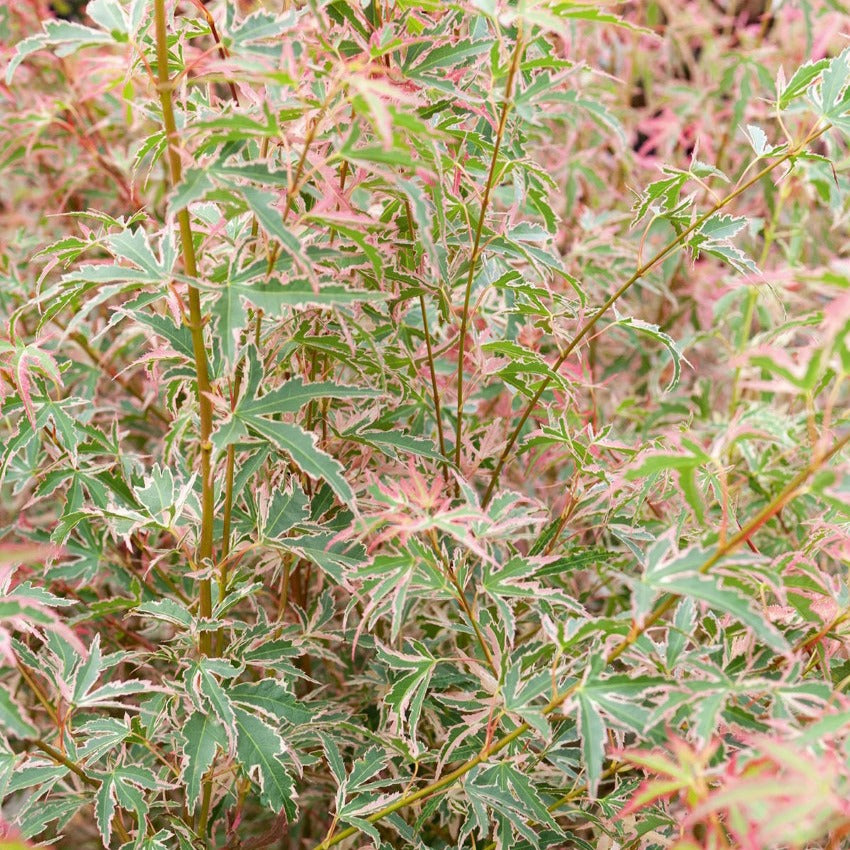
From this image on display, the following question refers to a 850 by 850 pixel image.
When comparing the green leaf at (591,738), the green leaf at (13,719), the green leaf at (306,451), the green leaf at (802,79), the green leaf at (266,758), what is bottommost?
the green leaf at (266,758)

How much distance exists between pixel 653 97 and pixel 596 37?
29 centimetres

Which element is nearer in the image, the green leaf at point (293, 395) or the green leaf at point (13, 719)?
the green leaf at point (13, 719)

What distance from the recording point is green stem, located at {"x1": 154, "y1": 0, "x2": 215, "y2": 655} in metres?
0.73

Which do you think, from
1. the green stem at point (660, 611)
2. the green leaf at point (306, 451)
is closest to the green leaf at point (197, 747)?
the green stem at point (660, 611)

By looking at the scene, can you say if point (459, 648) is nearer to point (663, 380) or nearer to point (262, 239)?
point (262, 239)

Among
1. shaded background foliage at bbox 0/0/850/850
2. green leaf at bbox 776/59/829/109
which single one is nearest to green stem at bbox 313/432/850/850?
shaded background foliage at bbox 0/0/850/850

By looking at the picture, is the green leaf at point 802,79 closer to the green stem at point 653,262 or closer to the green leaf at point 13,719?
the green stem at point 653,262

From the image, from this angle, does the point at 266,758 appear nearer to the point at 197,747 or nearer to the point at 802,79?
the point at 197,747

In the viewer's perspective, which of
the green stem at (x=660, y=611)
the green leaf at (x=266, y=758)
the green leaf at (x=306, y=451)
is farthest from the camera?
the green leaf at (x=266, y=758)

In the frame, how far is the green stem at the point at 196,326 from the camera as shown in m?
0.73

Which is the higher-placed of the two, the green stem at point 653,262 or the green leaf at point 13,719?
the green stem at point 653,262

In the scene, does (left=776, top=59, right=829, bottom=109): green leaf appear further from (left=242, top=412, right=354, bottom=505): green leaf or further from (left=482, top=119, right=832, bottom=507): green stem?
(left=242, top=412, right=354, bottom=505): green leaf

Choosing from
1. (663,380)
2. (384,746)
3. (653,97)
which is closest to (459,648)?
(384,746)

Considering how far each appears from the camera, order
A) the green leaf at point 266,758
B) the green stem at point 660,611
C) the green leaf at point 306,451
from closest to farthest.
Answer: the green stem at point 660,611
the green leaf at point 306,451
the green leaf at point 266,758
